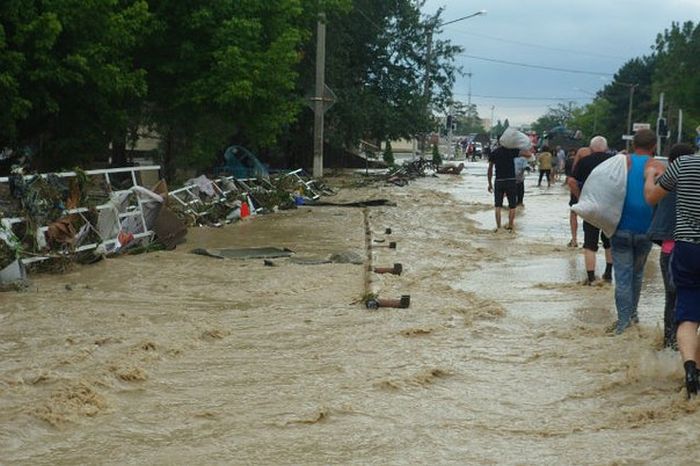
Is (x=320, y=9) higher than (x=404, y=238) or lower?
higher

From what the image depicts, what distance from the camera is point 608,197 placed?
806cm

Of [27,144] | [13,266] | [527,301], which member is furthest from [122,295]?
[27,144]

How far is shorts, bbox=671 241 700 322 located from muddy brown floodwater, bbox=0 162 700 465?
0.57 meters

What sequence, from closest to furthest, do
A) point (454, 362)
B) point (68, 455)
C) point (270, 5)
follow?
1. point (68, 455)
2. point (454, 362)
3. point (270, 5)

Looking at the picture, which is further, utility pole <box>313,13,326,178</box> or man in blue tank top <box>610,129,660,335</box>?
utility pole <box>313,13,326,178</box>

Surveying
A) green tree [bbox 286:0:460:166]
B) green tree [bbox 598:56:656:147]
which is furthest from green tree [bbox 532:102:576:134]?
green tree [bbox 286:0:460:166]

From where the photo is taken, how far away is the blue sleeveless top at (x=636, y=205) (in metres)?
8.03

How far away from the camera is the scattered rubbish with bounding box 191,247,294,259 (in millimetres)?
13898

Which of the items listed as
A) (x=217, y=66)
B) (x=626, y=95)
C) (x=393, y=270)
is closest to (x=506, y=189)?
(x=393, y=270)

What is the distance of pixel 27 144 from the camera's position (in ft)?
64.1

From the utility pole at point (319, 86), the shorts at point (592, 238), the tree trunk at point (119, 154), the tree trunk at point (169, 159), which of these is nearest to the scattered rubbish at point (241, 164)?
the tree trunk at point (169, 159)

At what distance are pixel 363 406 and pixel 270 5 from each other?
1706 centimetres

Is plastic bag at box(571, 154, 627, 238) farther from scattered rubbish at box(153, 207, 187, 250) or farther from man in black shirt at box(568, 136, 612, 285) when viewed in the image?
scattered rubbish at box(153, 207, 187, 250)

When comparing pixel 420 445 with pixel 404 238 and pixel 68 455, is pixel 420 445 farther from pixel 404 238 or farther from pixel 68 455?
pixel 404 238
